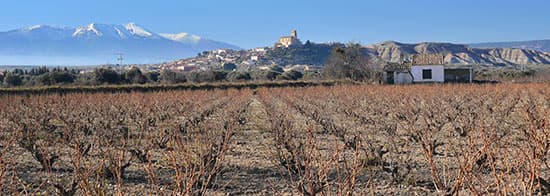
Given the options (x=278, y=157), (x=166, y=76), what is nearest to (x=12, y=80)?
(x=166, y=76)

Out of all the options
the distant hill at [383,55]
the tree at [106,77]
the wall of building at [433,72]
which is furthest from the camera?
the distant hill at [383,55]

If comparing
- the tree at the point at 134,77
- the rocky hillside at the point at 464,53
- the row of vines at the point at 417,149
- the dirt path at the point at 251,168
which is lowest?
the dirt path at the point at 251,168

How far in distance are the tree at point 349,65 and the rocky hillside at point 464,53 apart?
237ft

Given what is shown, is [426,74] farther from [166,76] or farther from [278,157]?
[278,157]

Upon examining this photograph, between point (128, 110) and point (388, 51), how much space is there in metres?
112

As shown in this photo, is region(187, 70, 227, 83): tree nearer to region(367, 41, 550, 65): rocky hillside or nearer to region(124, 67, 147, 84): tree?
region(124, 67, 147, 84): tree

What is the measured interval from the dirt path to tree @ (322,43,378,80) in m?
32.6

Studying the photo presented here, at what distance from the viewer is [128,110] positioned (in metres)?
18.4

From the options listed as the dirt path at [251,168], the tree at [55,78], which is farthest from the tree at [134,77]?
the dirt path at [251,168]

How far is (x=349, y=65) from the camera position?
155 feet

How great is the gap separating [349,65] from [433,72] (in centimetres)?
713

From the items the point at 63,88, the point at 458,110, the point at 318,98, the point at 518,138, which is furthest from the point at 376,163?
the point at 63,88

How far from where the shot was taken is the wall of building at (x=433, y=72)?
140 feet

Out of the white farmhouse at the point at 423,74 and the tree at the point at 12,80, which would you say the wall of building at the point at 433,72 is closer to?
the white farmhouse at the point at 423,74
